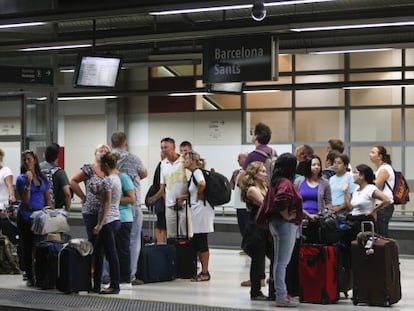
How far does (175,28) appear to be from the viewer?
13.2 metres

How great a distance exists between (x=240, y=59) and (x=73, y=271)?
13.2 ft

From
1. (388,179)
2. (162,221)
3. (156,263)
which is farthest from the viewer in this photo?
(162,221)

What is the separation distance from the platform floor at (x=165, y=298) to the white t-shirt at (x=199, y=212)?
68cm

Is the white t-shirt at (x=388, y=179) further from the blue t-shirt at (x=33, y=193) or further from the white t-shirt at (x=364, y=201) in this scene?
the blue t-shirt at (x=33, y=193)

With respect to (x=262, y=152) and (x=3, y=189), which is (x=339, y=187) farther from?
(x=3, y=189)

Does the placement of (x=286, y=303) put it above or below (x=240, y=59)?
below

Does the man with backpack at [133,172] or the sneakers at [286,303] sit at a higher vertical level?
the man with backpack at [133,172]

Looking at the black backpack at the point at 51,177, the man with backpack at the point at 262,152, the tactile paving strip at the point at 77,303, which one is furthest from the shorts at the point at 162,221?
the tactile paving strip at the point at 77,303

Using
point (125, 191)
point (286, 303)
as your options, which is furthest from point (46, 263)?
point (286, 303)

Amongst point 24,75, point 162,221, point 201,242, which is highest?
point 24,75

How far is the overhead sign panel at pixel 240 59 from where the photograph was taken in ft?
37.4

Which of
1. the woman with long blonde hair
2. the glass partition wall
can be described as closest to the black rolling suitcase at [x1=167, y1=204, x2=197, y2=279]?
the woman with long blonde hair

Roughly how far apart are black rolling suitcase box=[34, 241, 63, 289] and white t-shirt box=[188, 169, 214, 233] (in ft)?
5.33

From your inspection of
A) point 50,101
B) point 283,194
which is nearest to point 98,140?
point 50,101
